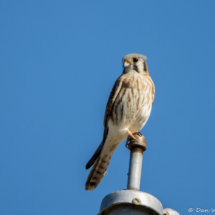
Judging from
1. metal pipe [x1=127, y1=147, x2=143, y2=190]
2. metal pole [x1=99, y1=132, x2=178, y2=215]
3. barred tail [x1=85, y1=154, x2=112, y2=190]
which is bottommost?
metal pole [x1=99, y1=132, x2=178, y2=215]

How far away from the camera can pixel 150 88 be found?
4.90 m

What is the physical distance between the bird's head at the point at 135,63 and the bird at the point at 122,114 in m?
0.16

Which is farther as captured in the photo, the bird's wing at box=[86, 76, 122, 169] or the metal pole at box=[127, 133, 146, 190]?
the bird's wing at box=[86, 76, 122, 169]

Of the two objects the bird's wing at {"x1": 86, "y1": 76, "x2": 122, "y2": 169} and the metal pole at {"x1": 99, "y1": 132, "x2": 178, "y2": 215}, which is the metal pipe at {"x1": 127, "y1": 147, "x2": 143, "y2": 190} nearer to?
the metal pole at {"x1": 99, "y1": 132, "x2": 178, "y2": 215}

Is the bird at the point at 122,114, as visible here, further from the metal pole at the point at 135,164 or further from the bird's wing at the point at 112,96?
the metal pole at the point at 135,164

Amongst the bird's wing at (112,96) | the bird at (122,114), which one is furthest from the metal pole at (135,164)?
the bird's wing at (112,96)

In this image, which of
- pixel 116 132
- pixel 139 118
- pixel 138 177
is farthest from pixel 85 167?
pixel 138 177

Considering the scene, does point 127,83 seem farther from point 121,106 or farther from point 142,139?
point 142,139

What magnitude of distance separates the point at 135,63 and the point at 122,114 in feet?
3.00

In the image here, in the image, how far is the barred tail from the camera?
4.50 metres

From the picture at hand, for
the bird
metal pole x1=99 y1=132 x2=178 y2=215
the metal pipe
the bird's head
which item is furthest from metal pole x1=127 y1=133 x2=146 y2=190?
the bird's head

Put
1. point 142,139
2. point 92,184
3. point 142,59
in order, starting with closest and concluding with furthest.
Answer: point 142,139, point 92,184, point 142,59

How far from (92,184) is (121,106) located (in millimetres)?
1018

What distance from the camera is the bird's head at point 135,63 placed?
17.1ft
